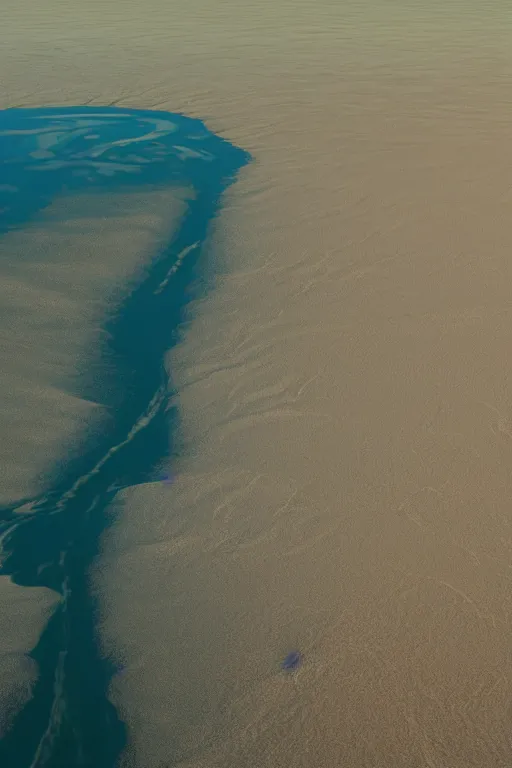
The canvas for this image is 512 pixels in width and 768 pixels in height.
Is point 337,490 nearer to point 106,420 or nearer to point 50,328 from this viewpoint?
point 106,420

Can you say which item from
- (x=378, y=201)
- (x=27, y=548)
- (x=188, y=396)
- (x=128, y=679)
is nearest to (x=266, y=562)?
(x=128, y=679)

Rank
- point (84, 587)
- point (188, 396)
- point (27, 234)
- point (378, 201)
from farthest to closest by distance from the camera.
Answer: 1. point (378, 201)
2. point (27, 234)
3. point (188, 396)
4. point (84, 587)


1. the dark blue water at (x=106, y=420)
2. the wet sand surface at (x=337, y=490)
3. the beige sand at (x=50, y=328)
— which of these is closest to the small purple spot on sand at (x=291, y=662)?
the wet sand surface at (x=337, y=490)

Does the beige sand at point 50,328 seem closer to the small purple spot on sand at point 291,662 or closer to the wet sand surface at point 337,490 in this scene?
the wet sand surface at point 337,490

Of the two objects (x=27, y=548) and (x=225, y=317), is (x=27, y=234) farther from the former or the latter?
(x=27, y=548)

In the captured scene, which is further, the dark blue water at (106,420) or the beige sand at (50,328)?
the beige sand at (50,328)
